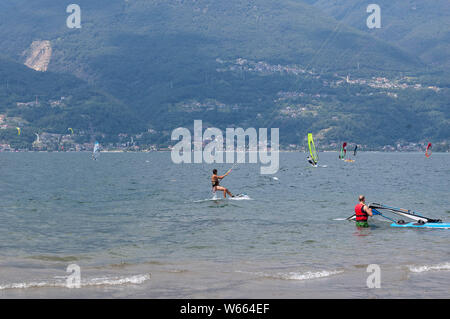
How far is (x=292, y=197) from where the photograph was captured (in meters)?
49.6

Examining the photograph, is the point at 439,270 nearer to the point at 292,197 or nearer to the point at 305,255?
the point at 305,255

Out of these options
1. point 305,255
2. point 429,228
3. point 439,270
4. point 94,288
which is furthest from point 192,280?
point 429,228

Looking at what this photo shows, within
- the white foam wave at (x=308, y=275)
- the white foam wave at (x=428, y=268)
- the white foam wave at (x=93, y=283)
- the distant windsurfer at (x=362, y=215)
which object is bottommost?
the white foam wave at (x=93, y=283)

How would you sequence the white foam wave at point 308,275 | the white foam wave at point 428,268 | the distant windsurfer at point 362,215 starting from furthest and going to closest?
the distant windsurfer at point 362,215
the white foam wave at point 428,268
the white foam wave at point 308,275

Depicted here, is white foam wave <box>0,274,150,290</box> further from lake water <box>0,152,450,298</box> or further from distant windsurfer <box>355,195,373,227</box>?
distant windsurfer <box>355,195,373,227</box>

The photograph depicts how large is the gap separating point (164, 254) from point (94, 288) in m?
5.84

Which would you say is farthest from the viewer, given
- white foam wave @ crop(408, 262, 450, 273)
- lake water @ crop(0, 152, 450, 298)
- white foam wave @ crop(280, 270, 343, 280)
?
white foam wave @ crop(408, 262, 450, 273)

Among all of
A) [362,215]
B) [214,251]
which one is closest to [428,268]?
[214,251]

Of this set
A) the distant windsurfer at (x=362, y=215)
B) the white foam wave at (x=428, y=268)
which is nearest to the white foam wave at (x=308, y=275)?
the white foam wave at (x=428, y=268)

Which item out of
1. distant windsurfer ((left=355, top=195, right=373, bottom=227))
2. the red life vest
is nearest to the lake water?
A: distant windsurfer ((left=355, top=195, right=373, bottom=227))

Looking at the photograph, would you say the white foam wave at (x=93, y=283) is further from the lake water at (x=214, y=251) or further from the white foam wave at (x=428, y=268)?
the white foam wave at (x=428, y=268)

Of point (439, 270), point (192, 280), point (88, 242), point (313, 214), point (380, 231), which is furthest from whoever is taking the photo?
point (313, 214)

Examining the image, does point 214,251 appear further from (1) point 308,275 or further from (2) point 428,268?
(2) point 428,268

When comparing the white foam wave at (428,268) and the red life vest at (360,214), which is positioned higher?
the red life vest at (360,214)
